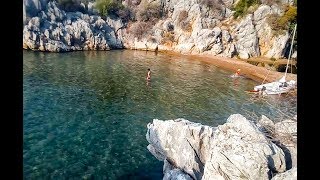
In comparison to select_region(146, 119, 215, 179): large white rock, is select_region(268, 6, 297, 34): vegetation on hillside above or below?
above

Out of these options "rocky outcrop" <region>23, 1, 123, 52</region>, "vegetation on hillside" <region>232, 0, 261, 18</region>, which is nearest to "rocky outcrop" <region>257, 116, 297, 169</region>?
"rocky outcrop" <region>23, 1, 123, 52</region>

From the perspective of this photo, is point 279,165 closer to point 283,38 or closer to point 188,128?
point 188,128

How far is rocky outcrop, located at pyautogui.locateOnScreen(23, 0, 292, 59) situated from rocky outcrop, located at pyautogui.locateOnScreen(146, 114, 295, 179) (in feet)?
195

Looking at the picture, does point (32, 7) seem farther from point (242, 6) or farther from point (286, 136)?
point (286, 136)

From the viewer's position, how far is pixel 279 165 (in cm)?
1327

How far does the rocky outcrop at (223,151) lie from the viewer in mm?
13102

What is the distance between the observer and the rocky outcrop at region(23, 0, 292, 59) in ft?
244

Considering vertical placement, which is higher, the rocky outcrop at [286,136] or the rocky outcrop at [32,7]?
the rocky outcrop at [32,7]

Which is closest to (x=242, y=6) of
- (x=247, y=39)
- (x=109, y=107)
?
(x=247, y=39)

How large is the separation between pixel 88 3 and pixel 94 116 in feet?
218

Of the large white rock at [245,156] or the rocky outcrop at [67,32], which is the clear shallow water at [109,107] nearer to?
the large white rock at [245,156]

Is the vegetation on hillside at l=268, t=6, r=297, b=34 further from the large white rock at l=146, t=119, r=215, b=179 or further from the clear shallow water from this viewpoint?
the large white rock at l=146, t=119, r=215, b=179

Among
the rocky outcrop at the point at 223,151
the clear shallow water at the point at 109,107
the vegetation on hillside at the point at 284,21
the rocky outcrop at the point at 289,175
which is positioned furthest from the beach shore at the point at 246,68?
the rocky outcrop at the point at 289,175

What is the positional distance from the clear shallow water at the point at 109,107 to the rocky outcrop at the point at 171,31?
9733 mm
